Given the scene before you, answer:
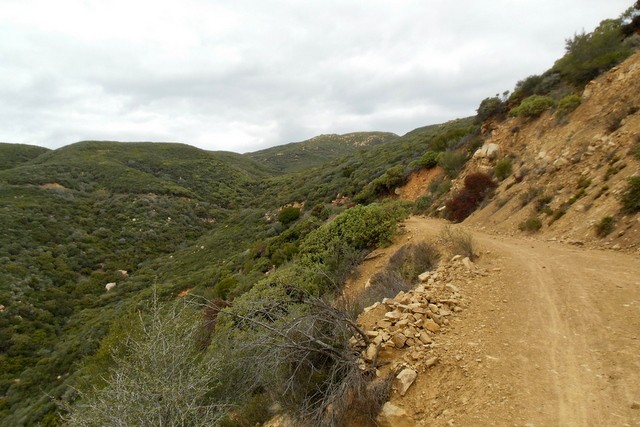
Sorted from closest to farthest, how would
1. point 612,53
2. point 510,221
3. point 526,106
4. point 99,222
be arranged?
point 510,221 → point 612,53 → point 526,106 → point 99,222

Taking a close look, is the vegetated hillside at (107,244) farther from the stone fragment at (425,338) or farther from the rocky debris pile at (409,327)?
the stone fragment at (425,338)

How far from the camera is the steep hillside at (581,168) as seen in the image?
9.10 metres

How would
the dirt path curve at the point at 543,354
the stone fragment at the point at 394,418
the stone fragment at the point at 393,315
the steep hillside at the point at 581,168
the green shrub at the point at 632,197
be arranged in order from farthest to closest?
the steep hillside at the point at 581,168 < the green shrub at the point at 632,197 < the stone fragment at the point at 393,315 < the stone fragment at the point at 394,418 < the dirt path curve at the point at 543,354

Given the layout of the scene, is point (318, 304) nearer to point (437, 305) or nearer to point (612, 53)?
point (437, 305)

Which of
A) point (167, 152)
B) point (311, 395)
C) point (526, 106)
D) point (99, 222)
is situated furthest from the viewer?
point (167, 152)

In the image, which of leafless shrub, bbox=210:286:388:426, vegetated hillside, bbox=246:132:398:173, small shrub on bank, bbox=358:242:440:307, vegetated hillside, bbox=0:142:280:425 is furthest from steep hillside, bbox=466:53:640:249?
vegetated hillside, bbox=246:132:398:173

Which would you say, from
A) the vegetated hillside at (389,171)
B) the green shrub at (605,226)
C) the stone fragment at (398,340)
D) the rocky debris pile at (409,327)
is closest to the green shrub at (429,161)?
Answer: the vegetated hillside at (389,171)

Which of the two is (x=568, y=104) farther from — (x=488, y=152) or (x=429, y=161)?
(x=429, y=161)

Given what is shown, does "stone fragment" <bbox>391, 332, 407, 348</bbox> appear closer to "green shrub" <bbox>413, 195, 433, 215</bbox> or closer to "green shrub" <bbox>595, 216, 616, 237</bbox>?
"green shrub" <bbox>595, 216, 616, 237</bbox>

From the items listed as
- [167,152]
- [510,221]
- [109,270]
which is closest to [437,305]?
[510,221]

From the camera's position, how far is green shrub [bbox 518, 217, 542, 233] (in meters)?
10.8

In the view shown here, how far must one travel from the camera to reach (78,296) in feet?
86.6

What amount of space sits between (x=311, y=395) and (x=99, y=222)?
40.2 m

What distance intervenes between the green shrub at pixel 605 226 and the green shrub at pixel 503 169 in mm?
7789
